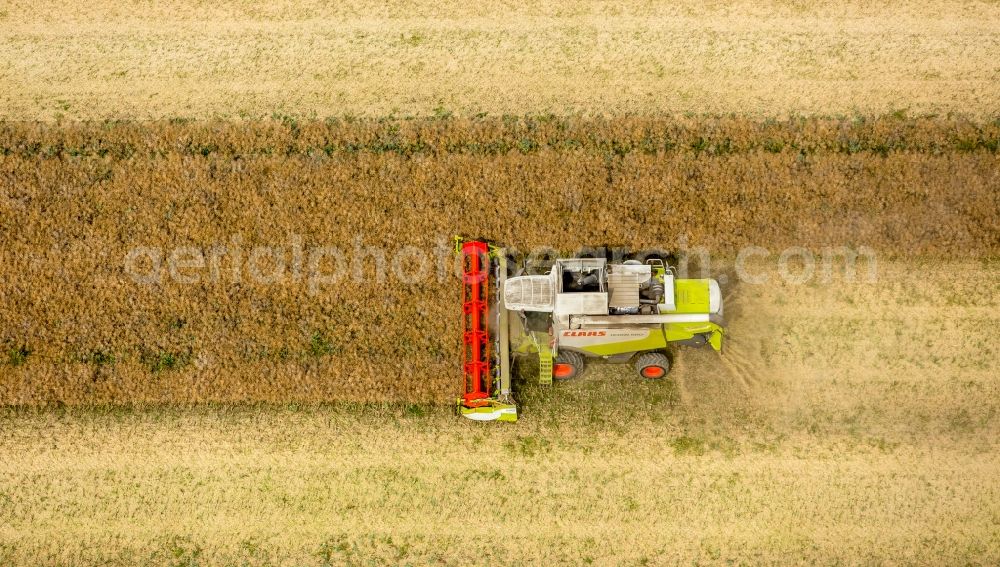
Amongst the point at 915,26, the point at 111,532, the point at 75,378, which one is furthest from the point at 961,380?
the point at 75,378

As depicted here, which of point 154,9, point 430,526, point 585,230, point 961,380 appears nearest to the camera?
point 430,526

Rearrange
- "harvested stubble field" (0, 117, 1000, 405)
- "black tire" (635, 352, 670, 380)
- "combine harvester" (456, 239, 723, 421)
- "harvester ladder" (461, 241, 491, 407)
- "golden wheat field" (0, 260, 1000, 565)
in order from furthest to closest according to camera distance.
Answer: "harvested stubble field" (0, 117, 1000, 405), "black tire" (635, 352, 670, 380), "harvester ladder" (461, 241, 491, 407), "golden wheat field" (0, 260, 1000, 565), "combine harvester" (456, 239, 723, 421)

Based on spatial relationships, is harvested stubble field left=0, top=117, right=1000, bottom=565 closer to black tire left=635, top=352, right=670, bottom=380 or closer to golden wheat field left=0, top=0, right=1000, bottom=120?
black tire left=635, top=352, right=670, bottom=380

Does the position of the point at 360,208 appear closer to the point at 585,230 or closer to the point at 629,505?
the point at 585,230

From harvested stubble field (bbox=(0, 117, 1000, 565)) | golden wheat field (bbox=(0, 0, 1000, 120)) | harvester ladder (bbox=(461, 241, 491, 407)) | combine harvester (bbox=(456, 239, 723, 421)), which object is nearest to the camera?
combine harvester (bbox=(456, 239, 723, 421))

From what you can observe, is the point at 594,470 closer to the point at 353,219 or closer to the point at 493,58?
the point at 353,219

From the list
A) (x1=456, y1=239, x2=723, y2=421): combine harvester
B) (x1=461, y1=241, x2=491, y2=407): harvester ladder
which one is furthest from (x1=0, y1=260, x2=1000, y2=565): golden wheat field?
(x1=461, y1=241, x2=491, y2=407): harvester ladder
